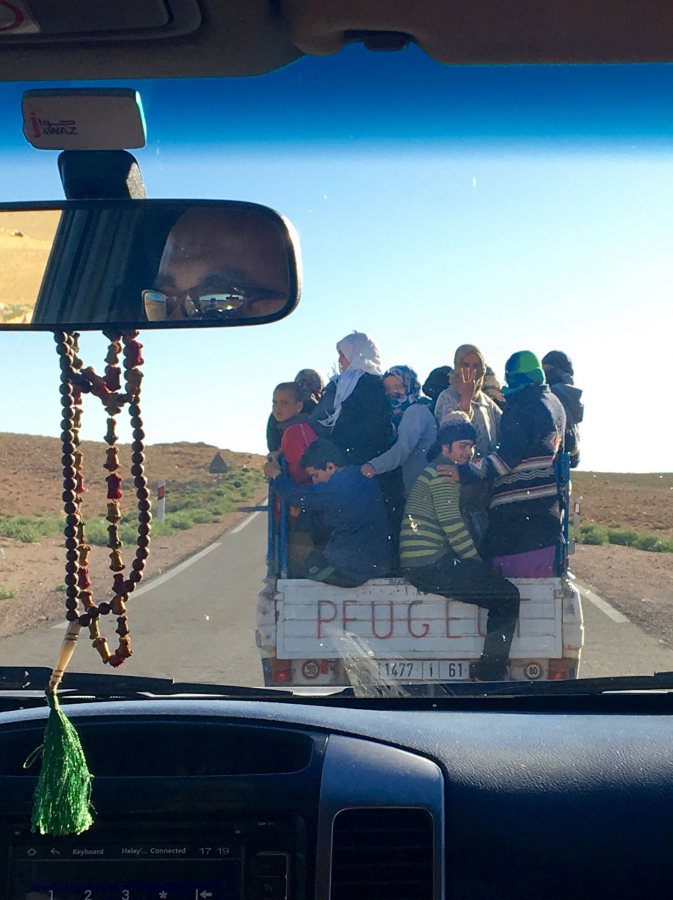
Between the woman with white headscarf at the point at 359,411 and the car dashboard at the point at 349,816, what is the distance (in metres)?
1.15

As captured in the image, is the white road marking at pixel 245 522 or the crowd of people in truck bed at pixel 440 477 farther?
the white road marking at pixel 245 522

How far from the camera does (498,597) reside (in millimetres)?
4348

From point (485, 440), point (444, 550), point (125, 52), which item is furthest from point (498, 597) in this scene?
point (125, 52)

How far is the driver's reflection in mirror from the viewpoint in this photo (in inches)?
119

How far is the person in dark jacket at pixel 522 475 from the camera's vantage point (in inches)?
164

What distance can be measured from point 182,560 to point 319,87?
1.91 metres

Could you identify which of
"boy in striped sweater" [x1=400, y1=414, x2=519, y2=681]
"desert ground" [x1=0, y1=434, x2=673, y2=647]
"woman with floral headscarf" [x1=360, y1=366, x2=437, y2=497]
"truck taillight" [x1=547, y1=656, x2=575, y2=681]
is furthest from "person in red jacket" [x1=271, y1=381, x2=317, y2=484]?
"truck taillight" [x1=547, y1=656, x2=575, y2=681]

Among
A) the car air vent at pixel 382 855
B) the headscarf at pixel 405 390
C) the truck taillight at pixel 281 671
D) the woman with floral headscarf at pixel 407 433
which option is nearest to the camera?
the car air vent at pixel 382 855

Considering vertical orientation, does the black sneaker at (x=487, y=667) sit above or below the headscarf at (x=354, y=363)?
below

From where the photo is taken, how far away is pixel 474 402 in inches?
166

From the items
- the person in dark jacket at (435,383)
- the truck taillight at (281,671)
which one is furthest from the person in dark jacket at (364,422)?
the truck taillight at (281,671)

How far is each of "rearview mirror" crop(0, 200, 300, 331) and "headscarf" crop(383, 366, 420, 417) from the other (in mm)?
808

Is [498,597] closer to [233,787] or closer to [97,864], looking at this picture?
[233,787]

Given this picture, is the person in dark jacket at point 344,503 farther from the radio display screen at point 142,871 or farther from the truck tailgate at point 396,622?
the radio display screen at point 142,871
